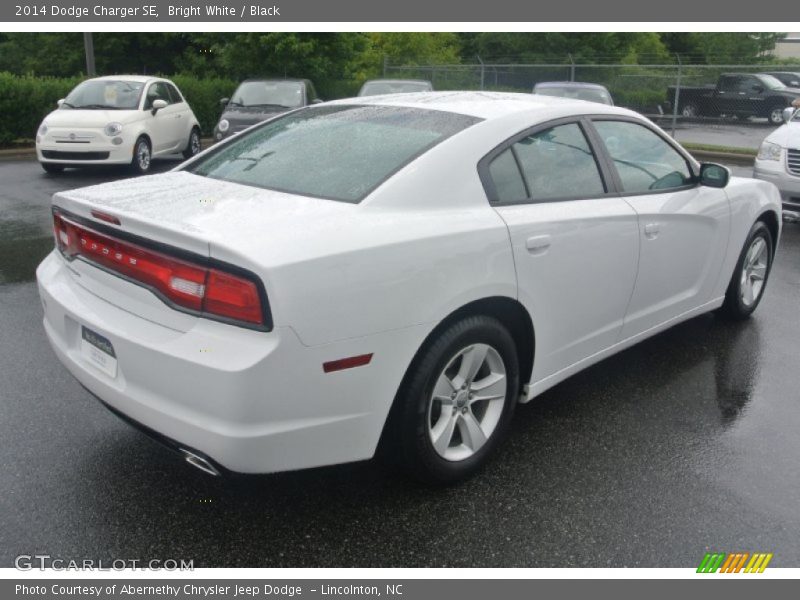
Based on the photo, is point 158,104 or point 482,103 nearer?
point 482,103

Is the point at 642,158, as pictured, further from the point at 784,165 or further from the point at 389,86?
the point at 389,86

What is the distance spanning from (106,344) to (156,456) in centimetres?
78

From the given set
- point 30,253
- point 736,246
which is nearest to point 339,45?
point 30,253

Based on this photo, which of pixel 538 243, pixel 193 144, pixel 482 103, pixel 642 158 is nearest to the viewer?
pixel 538 243

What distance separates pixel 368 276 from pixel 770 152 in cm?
812

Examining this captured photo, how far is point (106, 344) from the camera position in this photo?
299 centimetres

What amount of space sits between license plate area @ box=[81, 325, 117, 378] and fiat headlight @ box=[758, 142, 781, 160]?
8.50m

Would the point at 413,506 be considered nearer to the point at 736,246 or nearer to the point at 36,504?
the point at 36,504

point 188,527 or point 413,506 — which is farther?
point 413,506

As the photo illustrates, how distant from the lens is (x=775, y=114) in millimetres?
25734

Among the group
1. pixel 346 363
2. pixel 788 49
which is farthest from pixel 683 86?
pixel 788 49

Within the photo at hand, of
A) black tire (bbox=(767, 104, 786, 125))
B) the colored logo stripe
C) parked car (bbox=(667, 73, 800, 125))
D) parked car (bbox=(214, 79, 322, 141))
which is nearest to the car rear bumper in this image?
the colored logo stripe

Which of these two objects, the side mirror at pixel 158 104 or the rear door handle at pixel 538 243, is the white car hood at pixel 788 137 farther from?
the side mirror at pixel 158 104

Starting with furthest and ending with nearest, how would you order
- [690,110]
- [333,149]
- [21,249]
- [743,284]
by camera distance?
1. [690,110]
2. [21,249]
3. [743,284]
4. [333,149]
